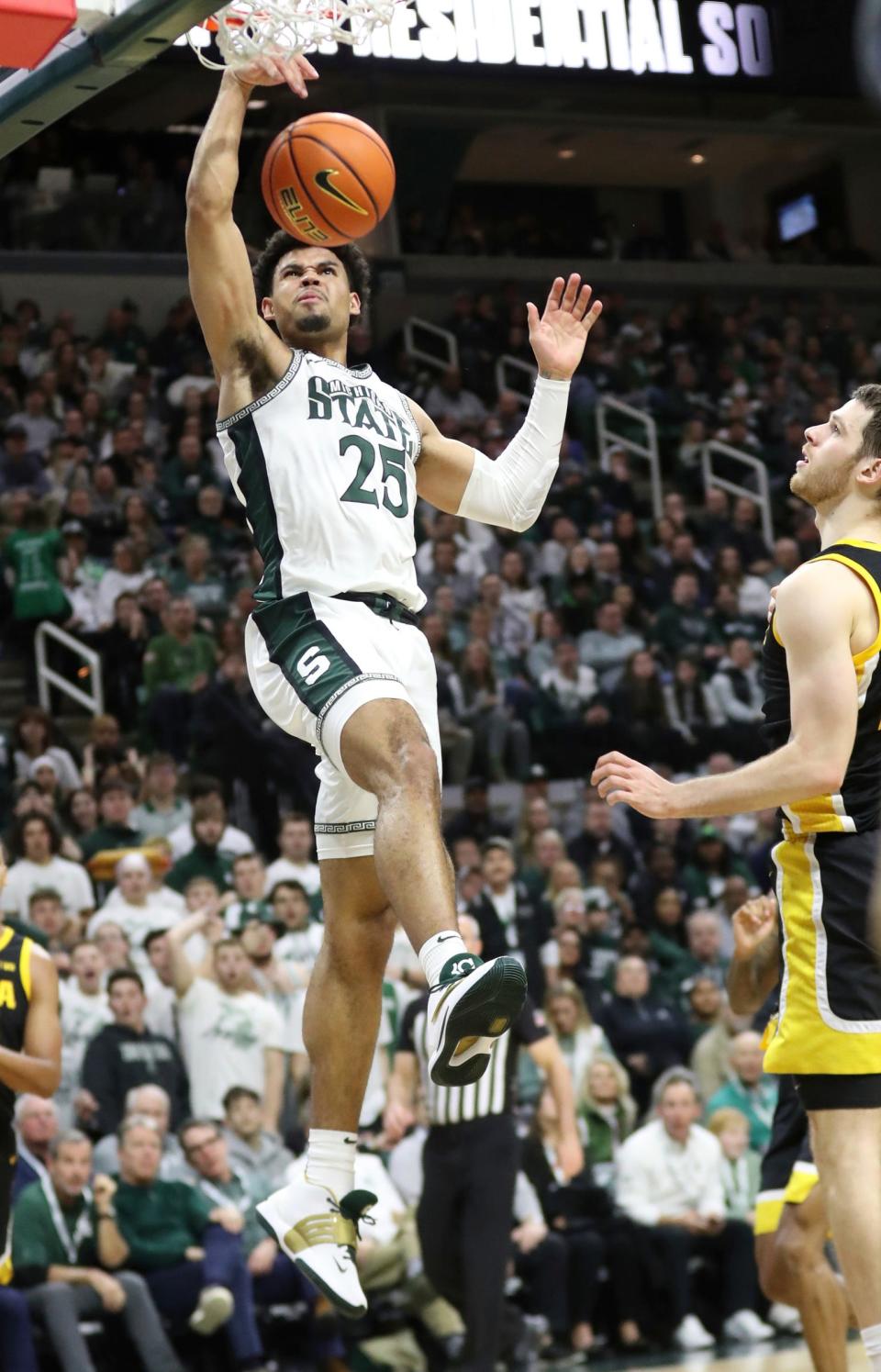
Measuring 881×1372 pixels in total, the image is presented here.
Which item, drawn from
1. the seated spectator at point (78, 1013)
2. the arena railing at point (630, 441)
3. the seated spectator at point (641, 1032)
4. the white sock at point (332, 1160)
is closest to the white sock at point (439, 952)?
the white sock at point (332, 1160)

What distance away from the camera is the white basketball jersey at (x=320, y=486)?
199 inches

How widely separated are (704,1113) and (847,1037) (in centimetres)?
643

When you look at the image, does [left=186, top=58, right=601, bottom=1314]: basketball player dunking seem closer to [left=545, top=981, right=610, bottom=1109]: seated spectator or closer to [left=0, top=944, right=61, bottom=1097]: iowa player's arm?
[left=0, top=944, right=61, bottom=1097]: iowa player's arm

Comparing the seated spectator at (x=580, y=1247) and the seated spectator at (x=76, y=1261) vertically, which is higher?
the seated spectator at (x=76, y=1261)

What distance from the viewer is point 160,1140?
9.27 metres

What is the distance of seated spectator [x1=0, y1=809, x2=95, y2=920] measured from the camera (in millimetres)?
10938

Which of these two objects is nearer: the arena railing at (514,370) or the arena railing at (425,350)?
the arena railing at (514,370)

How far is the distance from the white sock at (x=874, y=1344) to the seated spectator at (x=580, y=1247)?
18.2 feet

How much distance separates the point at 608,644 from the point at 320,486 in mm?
10923

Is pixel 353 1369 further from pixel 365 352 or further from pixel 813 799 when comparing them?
pixel 365 352

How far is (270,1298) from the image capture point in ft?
31.2

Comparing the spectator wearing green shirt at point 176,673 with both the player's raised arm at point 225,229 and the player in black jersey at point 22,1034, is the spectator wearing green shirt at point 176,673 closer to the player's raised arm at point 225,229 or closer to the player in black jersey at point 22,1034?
the player in black jersey at point 22,1034

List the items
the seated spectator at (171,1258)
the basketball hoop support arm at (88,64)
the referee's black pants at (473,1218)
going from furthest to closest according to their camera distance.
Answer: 1. the seated spectator at (171,1258)
2. the referee's black pants at (473,1218)
3. the basketball hoop support arm at (88,64)

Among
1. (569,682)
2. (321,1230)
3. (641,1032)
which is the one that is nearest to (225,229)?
(321,1230)
